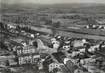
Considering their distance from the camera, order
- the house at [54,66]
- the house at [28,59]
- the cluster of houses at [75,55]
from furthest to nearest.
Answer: the house at [28,59]
the house at [54,66]
the cluster of houses at [75,55]

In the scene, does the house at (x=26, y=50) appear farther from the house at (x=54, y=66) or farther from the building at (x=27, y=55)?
the house at (x=54, y=66)

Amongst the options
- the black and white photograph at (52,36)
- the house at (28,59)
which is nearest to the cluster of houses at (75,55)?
the black and white photograph at (52,36)

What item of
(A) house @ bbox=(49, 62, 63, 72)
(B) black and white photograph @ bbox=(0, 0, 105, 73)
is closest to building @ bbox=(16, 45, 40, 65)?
(B) black and white photograph @ bbox=(0, 0, 105, 73)

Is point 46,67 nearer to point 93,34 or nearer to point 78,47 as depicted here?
point 78,47

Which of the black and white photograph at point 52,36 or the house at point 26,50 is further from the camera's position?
the house at point 26,50

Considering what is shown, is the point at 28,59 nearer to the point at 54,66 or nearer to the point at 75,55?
the point at 54,66

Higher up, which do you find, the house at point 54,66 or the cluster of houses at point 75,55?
the cluster of houses at point 75,55

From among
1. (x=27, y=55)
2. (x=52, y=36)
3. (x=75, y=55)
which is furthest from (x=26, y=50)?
(x=75, y=55)

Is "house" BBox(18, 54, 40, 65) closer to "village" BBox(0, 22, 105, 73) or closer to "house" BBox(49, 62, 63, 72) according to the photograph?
"village" BBox(0, 22, 105, 73)
